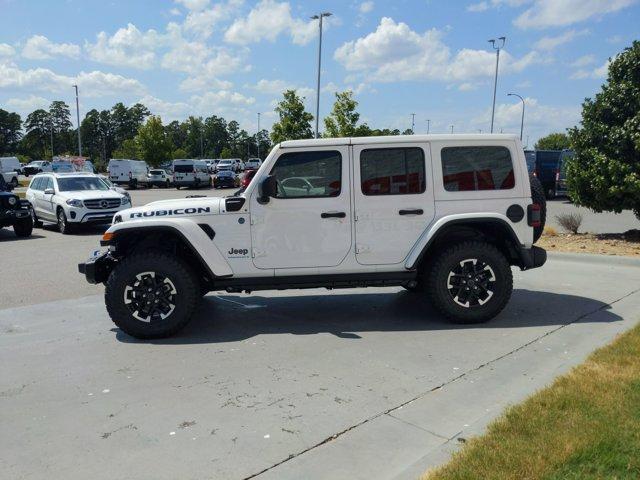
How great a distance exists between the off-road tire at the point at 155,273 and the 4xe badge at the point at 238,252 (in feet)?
1.48

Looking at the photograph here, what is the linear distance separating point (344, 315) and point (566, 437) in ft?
10.8

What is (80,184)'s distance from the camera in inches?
635

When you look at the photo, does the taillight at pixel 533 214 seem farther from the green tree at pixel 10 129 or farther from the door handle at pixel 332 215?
the green tree at pixel 10 129

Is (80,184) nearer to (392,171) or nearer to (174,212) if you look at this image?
(174,212)

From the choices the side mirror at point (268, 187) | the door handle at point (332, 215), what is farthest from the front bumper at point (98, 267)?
the door handle at point (332, 215)

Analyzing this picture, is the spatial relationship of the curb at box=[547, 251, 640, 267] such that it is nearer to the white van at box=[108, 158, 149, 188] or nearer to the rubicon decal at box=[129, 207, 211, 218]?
the rubicon decal at box=[129, 207, 211, 218]

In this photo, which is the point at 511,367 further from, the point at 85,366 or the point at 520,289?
the point at 85,366

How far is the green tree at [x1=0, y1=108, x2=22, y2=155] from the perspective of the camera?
108887 millimetres

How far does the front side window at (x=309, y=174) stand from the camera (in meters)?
5.58

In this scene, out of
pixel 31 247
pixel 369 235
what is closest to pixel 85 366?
pixel 369 235

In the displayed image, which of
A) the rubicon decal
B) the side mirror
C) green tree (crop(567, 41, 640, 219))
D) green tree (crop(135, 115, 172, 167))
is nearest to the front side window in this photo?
the side mirror

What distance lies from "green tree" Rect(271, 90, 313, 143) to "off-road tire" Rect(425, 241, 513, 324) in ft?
105

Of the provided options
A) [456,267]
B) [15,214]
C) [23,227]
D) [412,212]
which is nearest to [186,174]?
[23,227]

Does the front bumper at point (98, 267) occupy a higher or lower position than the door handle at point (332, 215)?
lower
